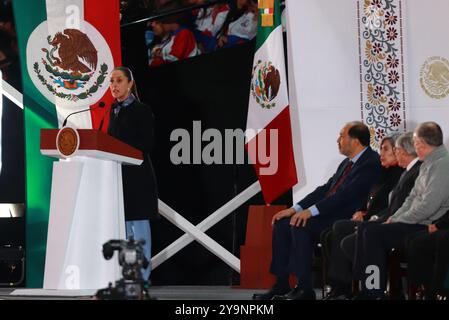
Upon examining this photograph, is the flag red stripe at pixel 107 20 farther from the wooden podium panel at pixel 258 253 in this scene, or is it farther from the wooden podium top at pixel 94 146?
the wooden podium top at pixel 94 146

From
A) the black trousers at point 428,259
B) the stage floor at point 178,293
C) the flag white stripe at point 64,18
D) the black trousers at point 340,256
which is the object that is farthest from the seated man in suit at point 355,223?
the flag white stripe at point 64,18

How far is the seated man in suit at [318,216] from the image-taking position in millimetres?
5477

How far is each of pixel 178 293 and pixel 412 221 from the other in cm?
208

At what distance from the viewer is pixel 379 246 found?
4.90 meters

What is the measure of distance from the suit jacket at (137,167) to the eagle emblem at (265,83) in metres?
1.39

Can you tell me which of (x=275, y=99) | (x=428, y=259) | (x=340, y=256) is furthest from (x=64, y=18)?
(x=428, y=259)

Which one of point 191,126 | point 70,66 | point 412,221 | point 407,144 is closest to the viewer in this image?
point 412,221

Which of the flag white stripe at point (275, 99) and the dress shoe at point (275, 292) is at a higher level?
the flag white stripe at point (275, 99)

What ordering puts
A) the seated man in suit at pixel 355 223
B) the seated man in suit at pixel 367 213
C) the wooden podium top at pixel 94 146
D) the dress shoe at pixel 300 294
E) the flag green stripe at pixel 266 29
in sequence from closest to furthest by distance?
1. the wooden podium top at pixel 94 146
2. the seated man in suit at pixel 355 223
3. the seated man in suit at pixel 367 213
4. the dress shoe at pixel 300 294
5. the flag green stripe at pixel 266 29

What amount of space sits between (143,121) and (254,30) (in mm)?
1926

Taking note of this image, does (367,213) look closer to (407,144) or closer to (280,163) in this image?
(407,144)

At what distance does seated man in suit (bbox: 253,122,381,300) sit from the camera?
216 inches

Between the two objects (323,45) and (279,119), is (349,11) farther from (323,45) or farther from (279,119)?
(279,119)
